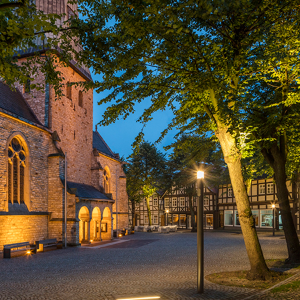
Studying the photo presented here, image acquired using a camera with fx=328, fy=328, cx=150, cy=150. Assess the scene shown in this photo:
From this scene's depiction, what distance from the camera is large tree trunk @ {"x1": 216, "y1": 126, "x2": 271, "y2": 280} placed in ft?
29.0

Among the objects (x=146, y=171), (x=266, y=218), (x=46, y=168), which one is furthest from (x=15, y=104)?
(x=266, y=218)

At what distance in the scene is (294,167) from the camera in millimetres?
16406

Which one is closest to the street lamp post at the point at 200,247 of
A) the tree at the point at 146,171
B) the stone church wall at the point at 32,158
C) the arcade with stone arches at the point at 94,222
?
the stone church wall at the point at 32,158

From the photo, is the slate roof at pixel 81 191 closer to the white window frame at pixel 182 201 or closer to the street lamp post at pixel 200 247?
the street lamp post at pixel 200 247

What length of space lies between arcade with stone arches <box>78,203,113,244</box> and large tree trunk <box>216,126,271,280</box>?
14.5m

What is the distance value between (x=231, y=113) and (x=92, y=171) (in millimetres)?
21163

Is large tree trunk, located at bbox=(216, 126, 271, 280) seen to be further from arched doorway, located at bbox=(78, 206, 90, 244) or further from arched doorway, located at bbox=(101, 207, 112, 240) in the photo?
arched doorway, located at bbox=(101, 207, 112, 240)

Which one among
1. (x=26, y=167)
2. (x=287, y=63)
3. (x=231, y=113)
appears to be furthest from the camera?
(x=26, y=167)

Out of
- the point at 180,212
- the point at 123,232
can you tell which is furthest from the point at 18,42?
the point at 180,212

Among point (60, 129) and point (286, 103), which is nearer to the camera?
point (286, 103)

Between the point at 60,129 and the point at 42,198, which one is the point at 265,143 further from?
the point at 60,129

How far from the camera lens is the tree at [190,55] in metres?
7.49

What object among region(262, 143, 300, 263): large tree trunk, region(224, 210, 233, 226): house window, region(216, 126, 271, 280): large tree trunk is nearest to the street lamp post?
region(216, 126, 271, 280): large tree trunk

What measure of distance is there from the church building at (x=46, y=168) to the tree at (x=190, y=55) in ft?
25.7
